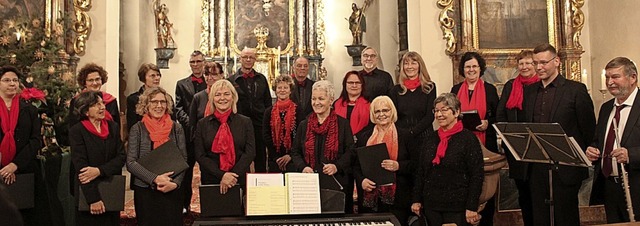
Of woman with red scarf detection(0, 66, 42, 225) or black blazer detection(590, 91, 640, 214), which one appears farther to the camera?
woman with red scarf detection(0, 66, 42, 225)

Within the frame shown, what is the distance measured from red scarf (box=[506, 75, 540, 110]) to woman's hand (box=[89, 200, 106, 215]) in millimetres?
3452

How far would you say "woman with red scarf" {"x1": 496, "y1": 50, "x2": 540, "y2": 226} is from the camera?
5.18m

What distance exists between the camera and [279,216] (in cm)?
382

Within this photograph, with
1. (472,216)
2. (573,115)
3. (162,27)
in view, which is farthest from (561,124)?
(162,27)

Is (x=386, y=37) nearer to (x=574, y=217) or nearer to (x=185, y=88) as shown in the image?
(x=185, y=88)

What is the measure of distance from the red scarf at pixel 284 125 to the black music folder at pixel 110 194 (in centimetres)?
147

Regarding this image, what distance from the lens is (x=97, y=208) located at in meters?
4.66

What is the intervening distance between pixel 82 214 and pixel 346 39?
947cm

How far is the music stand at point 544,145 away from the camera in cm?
403

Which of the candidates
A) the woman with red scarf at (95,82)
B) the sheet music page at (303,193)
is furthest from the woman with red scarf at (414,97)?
the woman with red scarf at (95,82)

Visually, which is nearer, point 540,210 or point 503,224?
point 540,210

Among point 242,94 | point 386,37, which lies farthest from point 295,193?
point 386,37

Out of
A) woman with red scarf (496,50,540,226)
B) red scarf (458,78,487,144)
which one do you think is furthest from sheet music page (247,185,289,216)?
red scarf (458,78,487,144)

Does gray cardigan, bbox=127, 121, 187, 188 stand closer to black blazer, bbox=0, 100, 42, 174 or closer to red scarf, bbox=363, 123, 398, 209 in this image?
black blazer, bbox=0, 100, 42, 174
